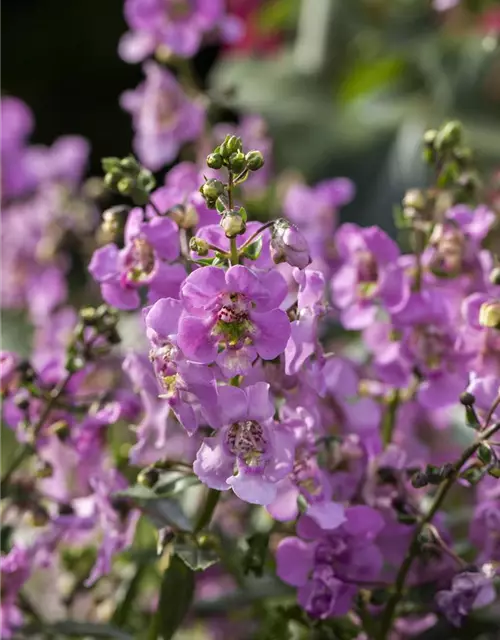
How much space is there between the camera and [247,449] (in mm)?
570

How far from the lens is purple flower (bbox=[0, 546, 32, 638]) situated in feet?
2.24

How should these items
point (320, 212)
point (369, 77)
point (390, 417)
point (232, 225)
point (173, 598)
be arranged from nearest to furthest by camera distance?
point (232, 225) < point (173, 598) < point (390, 417) < point (320, 212) < point (369, 77)

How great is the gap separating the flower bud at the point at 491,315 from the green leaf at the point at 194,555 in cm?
20

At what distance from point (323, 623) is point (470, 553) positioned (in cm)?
14

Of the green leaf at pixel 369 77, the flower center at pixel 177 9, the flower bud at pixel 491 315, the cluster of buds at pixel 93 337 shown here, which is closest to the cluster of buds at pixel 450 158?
the flower bud at pixel 491 315

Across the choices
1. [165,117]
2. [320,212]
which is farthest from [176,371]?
[165,117]

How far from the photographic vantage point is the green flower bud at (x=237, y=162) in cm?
55

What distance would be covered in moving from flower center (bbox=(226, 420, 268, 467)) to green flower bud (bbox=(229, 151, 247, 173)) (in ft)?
0.43

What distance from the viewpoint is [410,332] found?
2.34 feet


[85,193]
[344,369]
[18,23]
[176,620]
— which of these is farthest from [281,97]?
[18,23]

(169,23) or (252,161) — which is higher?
(252,161)

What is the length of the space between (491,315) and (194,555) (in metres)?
0.21

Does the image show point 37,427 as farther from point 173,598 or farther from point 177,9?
point 177,9

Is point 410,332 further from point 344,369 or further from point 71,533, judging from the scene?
point 71,533
